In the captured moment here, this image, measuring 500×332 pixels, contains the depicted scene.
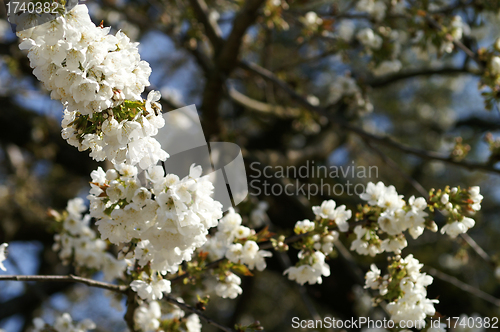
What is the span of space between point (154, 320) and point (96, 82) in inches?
48.4

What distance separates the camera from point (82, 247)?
2227 mm

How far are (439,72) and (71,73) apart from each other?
370 cm

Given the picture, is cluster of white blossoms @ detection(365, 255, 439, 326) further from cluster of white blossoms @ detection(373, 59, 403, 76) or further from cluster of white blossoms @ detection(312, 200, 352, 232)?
cluster of white blossoms @ detection(373, 59, 403, 76)

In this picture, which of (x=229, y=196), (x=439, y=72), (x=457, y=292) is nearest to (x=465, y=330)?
(x=457, y=292)

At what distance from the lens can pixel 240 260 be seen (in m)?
1.73

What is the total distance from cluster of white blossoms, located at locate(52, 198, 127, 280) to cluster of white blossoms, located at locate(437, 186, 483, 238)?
160cm

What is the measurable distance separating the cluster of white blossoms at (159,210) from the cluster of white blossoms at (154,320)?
24.9 inches

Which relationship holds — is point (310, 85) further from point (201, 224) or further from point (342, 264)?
point (201, 224)

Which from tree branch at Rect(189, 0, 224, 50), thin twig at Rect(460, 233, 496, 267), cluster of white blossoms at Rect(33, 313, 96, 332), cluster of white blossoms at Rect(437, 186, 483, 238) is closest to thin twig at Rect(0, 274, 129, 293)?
cluster of white blossoms at Rect(33, 313, 96, 332)

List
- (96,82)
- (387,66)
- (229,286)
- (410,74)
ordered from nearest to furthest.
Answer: (96,82) → (229,286) → (387,66) → (410,74)

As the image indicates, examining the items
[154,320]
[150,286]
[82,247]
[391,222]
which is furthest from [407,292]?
[82,247]

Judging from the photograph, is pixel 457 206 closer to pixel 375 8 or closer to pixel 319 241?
pixel 319 241

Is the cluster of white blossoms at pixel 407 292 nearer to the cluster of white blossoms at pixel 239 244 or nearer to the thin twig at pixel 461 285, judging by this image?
the cluster of white blossoms at pixel 239 244

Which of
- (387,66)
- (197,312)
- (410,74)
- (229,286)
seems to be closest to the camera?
(197,312)
